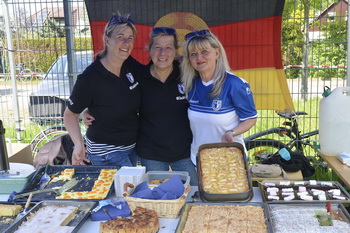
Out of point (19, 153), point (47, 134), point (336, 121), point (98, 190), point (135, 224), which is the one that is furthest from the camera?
point (47, 134)

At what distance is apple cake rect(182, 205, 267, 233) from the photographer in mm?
1852

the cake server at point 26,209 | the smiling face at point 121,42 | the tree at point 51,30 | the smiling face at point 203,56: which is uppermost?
the tree at point 51,30

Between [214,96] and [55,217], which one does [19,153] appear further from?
[214,96]

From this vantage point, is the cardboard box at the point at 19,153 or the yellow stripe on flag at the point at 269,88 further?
the yellow stripe on flag at the point at 269,88

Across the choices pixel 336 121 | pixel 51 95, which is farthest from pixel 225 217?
pixel 51 95

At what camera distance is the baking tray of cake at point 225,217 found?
6.10 ft

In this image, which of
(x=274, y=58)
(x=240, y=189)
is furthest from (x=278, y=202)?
(x=274, y=58)

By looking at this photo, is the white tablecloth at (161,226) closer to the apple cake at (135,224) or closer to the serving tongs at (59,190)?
the apple cake at (135,224)

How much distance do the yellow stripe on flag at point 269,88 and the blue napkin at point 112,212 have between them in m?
2.82

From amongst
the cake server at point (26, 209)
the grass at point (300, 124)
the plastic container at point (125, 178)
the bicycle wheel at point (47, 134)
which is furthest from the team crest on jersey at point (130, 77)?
the bicycle wheel at point (47, 134)

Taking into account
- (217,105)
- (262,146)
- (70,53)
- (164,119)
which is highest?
(70,53)

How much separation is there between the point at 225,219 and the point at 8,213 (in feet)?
4.13

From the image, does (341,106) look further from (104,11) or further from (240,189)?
(104,11)

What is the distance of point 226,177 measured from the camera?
229cm
